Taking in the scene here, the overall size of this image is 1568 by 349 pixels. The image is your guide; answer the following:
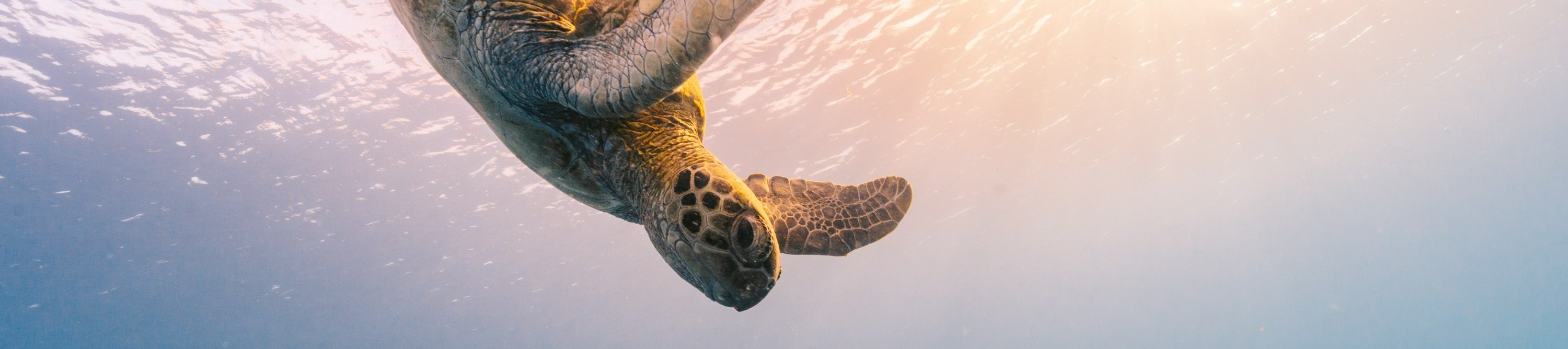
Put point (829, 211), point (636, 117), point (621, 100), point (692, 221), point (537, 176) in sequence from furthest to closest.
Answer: point (537, 176), point (829, 211), point (636, 117), point (692, 221), point (621, 100)

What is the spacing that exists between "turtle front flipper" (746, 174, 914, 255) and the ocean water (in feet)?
23.3

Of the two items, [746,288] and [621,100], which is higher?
[621,100]

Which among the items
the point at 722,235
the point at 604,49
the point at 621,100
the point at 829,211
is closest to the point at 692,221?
the point at 722,235

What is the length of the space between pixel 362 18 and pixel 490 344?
159 ft

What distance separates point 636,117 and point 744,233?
100 cm

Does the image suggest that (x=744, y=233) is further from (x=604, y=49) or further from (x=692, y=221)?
(x=604, y=49)

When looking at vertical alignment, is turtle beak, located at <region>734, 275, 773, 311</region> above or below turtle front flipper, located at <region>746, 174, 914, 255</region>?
above

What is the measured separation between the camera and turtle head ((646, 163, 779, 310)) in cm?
201

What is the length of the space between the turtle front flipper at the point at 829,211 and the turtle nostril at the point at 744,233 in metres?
0.93

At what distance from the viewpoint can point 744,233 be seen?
6.55 feet

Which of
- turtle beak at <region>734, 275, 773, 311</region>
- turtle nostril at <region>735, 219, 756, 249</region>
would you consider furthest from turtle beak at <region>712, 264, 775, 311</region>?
turtle nostril at <region>735, 219, 756, 249</region>

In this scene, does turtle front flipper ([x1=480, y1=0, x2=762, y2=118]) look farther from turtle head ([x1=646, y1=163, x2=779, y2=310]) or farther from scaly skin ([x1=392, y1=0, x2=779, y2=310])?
turtle head ([x1=646, y1=163, x2=779, y2=310])

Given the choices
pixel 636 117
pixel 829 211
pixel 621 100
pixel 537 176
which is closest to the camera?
pixel 621 100

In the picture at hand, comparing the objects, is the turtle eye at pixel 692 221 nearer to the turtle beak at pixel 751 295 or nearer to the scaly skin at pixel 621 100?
the scaly skin at pixel 621 100
